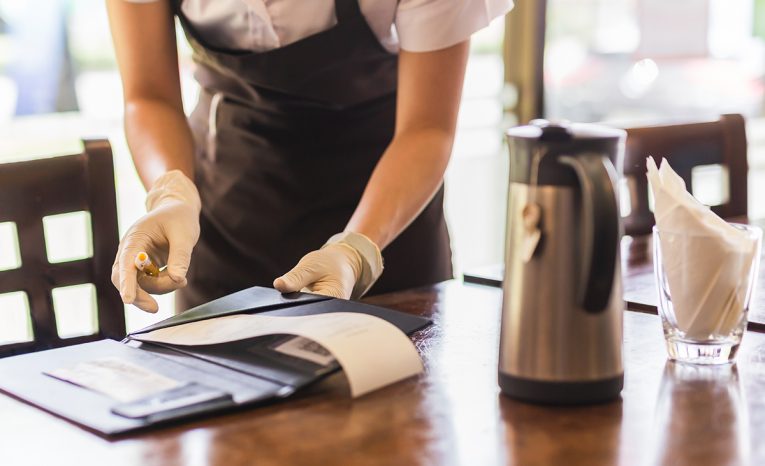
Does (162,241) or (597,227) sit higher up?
(597,227)

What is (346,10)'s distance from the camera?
164cm

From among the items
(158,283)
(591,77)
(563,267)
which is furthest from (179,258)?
(591,77)

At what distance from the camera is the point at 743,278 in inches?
39.4

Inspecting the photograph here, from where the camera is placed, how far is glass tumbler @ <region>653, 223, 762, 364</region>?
993 millimetres

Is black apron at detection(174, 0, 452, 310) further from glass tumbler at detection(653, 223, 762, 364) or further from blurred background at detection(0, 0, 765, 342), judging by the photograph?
blurred background at detection(0, 0, 765, 342)

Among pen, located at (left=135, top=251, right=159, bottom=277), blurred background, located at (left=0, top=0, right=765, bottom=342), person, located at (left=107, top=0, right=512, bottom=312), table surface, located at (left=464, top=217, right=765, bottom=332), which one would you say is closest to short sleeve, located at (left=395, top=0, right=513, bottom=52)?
person, located at (left=107, top=0, right=512, bottom=312)

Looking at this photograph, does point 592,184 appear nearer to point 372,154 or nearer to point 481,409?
point 481,409

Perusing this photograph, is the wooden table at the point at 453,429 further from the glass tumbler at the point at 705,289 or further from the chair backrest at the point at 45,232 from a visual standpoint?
the chair backrest at the point at 45,232

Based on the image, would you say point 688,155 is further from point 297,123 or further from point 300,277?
point 300,277

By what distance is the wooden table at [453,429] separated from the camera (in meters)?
0.79

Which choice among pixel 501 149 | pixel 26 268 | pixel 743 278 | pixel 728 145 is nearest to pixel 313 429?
pixel 743 278

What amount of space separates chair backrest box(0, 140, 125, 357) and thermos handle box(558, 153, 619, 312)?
Answer: 765 millimetres

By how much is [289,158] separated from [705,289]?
0.89 m

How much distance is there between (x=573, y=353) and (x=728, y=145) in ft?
4.57
